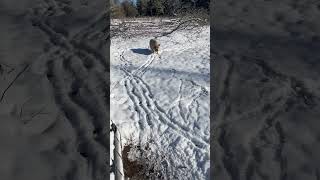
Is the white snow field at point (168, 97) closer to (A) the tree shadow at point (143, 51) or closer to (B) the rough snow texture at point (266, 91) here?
(A) the tree shadow at point (143, 51)

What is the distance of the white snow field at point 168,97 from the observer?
5.40 m

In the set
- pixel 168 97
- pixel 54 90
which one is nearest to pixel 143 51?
pixel 168 97

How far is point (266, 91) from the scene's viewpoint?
249 mm

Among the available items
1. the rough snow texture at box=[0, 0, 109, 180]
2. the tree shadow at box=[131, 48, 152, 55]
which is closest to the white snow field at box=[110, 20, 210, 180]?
the tree shadow at box=[131, 48, 152, 55]

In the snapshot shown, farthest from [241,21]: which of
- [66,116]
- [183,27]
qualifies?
[183,27]

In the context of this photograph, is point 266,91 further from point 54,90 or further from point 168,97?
point 168,97

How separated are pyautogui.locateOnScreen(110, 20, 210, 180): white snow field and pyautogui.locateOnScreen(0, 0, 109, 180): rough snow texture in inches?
135

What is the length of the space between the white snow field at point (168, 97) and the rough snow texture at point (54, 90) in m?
3.42

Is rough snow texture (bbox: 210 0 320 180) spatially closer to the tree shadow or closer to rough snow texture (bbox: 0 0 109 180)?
rough snow texture (bbox: 0 0 109 180)

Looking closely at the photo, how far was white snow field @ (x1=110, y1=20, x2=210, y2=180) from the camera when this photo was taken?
5.40 meters

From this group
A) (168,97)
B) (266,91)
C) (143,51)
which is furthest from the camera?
(143,51)

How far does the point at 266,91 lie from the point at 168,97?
687 cm

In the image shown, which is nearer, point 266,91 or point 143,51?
point 266,91

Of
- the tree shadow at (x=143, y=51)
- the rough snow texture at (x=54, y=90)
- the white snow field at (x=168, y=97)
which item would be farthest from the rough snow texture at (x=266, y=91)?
the tree shadow at (x=143, y=51)
